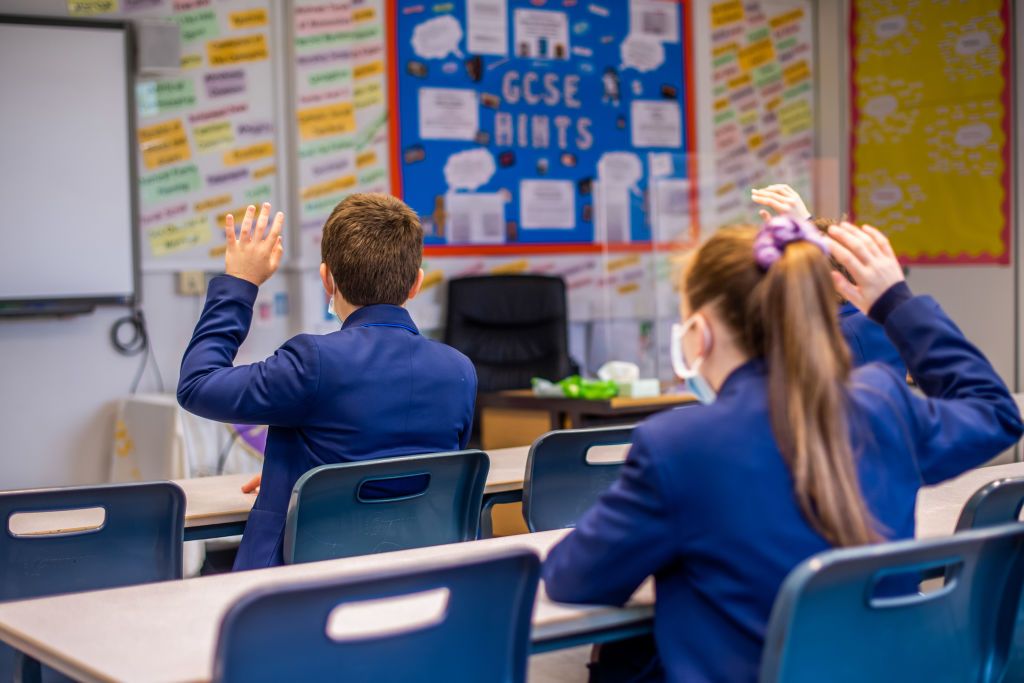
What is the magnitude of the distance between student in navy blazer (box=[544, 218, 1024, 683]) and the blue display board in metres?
4.37

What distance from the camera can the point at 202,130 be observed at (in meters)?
5.13

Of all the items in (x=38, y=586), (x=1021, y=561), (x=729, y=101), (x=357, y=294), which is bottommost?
(x=38, y=586)

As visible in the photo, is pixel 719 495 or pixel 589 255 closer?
Result: pixel 719 495

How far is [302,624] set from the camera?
1146mm

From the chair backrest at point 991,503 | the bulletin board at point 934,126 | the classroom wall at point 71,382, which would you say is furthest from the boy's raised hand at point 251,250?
the bulletin board at point 934,126

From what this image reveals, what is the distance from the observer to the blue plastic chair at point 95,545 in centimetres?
188

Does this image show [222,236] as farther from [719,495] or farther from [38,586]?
[719,495]

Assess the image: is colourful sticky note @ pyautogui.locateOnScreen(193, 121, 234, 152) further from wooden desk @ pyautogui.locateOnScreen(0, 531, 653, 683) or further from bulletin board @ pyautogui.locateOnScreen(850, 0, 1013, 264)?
wooden desk @ pyautogui.locateOnScreen(0, 531, 653, 683)

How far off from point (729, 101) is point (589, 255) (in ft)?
4.16

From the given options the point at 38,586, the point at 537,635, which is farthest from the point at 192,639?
the point at 38,586

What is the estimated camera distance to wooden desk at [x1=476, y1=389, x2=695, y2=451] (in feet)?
15.0

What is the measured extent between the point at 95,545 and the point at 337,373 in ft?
1.58

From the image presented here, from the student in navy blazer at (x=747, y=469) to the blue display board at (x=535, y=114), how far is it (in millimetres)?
4373

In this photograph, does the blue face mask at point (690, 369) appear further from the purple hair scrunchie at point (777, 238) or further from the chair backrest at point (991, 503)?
the chair backrest at point (991, 503)
